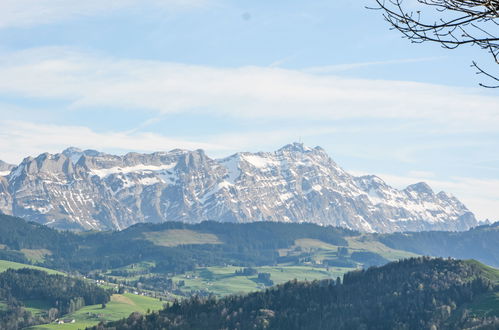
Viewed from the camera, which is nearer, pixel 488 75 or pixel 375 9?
pixel 488 75

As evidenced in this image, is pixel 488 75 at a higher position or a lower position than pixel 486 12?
lower

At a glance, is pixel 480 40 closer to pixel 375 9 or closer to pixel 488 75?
pixel 488 75

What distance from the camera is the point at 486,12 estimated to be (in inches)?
775

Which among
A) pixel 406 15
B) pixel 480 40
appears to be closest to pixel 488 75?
pixel 480 40

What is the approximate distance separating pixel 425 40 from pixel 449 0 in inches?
62.8

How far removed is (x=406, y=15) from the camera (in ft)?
70.9

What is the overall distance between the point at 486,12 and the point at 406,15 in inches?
101

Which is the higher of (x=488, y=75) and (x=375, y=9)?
(x=375, y=9)

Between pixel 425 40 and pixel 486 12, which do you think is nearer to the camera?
pixel 486 12

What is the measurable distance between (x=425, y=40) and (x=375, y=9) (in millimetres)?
1715

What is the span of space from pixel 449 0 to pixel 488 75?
90.5 inches

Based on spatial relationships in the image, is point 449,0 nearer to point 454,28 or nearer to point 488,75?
point 454,28

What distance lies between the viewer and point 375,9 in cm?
2239

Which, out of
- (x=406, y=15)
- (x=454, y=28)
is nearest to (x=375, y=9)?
(x=406, y=15)
